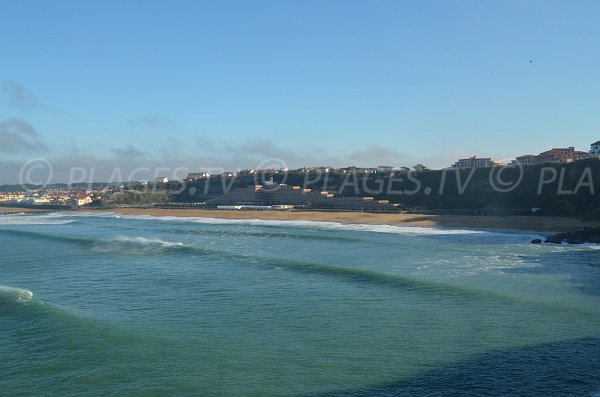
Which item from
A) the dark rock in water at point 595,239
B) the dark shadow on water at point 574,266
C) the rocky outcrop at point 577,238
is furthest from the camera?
the rocky outcrop at point 577,238

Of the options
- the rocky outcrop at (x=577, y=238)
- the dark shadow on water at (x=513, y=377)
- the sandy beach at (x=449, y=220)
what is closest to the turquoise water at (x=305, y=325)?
the dark shadow on water at (x=513, y=377)

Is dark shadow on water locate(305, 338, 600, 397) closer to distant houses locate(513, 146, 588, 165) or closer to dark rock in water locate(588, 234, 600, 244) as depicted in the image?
dark rock in water locate(588, 234, 600, 244)

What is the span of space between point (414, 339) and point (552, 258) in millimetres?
15095

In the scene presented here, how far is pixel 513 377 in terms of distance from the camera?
972 cm

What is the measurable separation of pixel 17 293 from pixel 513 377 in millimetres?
16049

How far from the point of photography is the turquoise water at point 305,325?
986 cm

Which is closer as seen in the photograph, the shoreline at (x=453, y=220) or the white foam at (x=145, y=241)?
the white foam at (x=145, y=241)

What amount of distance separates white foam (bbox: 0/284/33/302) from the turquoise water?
13cm

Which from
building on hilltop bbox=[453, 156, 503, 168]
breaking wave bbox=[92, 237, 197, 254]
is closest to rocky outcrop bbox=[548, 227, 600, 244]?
breaking wave bbox=[92, 237, 197, 254]

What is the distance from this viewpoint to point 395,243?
3219cm

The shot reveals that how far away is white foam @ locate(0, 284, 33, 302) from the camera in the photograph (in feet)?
55.5

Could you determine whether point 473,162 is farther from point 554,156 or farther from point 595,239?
point 595,239

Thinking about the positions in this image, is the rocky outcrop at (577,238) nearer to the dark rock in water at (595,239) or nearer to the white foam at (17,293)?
the dark rock in water at (595,239)

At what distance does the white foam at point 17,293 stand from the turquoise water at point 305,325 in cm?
13
